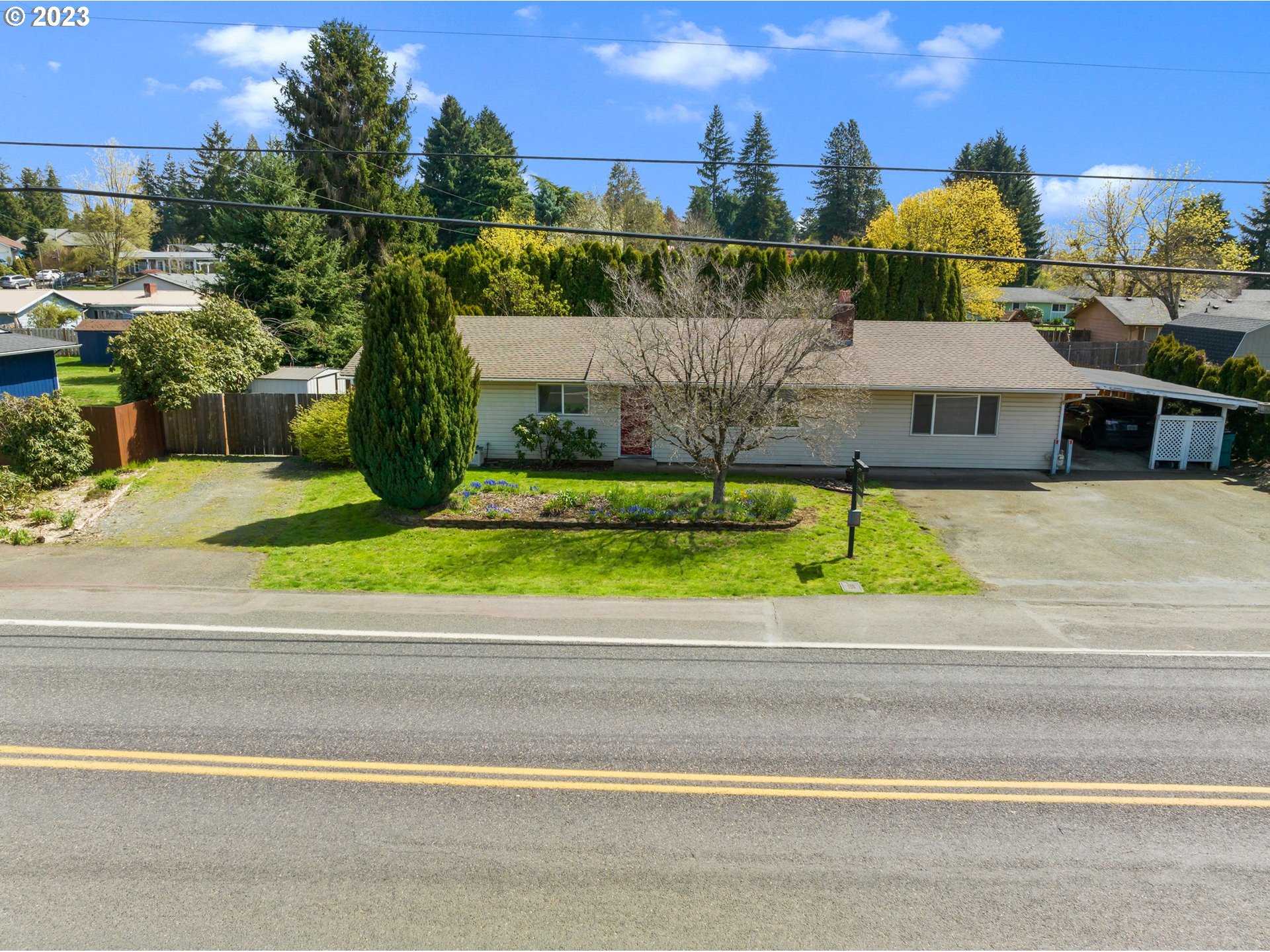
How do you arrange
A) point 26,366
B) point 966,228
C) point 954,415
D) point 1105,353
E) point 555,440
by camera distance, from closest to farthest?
point 555,440 → point 954,415 → point 26,366 → point 1105,353 → point 966,228

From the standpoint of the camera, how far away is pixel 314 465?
21.4 metres

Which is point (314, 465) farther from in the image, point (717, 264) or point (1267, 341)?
point (1267, 341)

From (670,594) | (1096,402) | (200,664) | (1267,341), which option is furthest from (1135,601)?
(1267,341)

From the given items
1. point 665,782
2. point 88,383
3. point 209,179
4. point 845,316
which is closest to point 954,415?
point 845,316

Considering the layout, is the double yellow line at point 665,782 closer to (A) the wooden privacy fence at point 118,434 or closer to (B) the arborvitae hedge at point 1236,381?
(A) the wooden privacy fence at point 118,434

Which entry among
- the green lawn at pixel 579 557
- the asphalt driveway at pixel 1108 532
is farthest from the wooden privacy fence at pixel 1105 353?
the green lawn at pixel 579 557

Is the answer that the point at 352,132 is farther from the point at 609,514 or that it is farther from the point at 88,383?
the point at 609,514

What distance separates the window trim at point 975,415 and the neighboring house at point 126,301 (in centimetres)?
4286

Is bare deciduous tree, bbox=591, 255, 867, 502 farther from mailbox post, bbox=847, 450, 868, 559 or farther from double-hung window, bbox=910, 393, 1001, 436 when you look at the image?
double-hung window, bbox=910, 393, 1001, 436

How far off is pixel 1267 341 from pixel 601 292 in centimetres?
3182

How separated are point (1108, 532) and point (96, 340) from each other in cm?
4312

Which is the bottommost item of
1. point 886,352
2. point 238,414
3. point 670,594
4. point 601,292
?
point 670,594

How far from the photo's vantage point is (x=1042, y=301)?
7200cm

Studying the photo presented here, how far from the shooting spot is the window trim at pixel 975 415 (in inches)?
895
